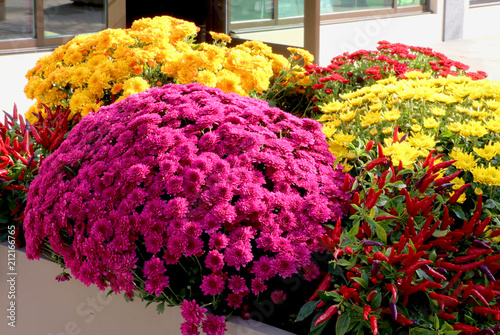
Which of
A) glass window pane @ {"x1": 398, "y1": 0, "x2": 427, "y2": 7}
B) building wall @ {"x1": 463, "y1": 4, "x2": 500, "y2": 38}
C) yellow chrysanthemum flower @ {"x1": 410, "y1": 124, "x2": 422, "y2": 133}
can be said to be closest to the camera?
yellow chrysanthemum flower @ {"x1": 410, "y1": 124, "x2": 422, "y2": 133}

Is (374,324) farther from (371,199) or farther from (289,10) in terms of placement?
(289,10)

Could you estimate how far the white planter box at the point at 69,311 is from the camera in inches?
83.9

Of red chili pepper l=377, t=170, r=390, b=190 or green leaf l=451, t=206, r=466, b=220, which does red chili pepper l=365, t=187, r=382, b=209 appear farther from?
green leaf l=451, t=206, r=466, b=220

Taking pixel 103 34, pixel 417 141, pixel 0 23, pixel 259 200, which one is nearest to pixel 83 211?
pixel 259 200

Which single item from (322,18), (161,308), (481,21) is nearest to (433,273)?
(161,308)

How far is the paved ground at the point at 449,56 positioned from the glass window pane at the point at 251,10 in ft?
9.36

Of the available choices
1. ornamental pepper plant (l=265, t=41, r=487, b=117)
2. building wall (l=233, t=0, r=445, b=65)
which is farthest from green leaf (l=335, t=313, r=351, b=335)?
building wall (l=233, t=0, r=445, b=65)

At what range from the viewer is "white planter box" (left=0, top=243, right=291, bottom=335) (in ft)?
6.99

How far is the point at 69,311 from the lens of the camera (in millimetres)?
2428

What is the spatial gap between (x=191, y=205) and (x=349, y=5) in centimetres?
850

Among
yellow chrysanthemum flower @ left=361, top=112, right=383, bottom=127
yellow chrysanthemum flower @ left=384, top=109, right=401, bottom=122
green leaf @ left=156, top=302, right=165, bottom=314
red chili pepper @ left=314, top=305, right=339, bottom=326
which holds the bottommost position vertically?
green leaf @ left=156, top=302, right=165, bottom=314

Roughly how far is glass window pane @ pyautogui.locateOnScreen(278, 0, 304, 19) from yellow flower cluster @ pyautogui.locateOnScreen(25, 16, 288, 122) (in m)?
4.29

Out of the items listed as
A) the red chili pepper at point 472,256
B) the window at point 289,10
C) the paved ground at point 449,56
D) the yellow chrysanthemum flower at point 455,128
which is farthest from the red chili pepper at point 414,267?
the window at point 289,10

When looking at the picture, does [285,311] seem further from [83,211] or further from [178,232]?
[83,211]
